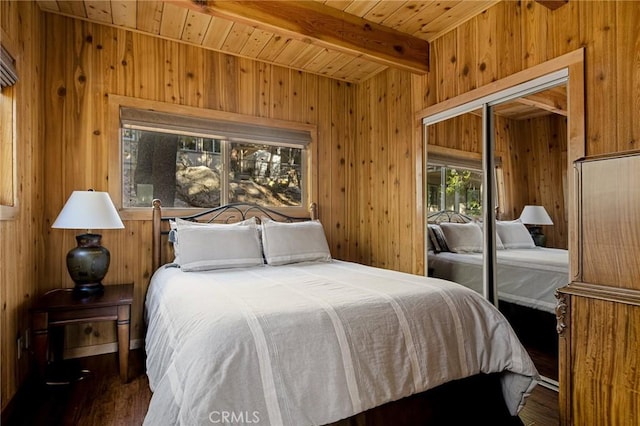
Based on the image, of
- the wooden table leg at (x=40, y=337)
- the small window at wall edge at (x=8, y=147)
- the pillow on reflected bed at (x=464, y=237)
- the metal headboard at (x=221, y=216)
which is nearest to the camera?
the small window at wall edge at (x=8, y=147)

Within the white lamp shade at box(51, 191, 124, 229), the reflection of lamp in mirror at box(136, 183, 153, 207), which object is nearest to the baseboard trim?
the white lamp shade at box(51, 191, 124, 229)

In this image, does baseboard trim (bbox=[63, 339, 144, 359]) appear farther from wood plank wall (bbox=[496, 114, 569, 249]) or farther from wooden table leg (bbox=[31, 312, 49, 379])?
wood plank wall (bbox=[496, 114, 569, 249])

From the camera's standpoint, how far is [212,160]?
3.38 meters

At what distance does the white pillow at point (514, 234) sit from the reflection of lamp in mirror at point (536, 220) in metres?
0.04

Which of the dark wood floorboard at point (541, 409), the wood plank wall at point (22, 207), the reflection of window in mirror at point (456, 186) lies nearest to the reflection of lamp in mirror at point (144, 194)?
the wood plank wall at point (22, 207)

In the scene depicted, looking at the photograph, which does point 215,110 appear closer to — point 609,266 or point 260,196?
point 260,196

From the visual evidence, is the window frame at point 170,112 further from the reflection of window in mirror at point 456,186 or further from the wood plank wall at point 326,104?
the reflection of window in mirror at point 456,186

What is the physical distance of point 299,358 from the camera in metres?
1.33

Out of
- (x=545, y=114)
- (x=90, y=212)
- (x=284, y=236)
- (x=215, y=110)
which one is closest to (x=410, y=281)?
(x=284, y=236)

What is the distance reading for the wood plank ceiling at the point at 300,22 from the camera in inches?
93.7

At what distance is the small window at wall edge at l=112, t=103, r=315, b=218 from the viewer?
303 cm

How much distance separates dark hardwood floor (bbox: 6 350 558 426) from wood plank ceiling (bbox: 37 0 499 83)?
7.96 feet

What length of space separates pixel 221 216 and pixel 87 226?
118 cm

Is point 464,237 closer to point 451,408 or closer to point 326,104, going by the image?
point 451,408
